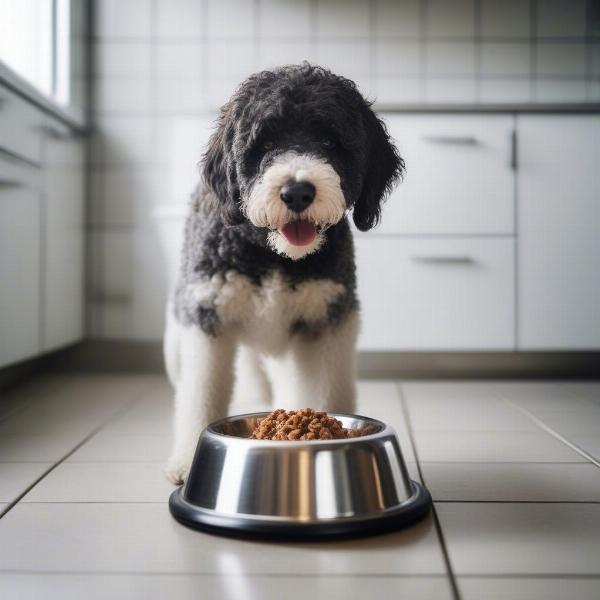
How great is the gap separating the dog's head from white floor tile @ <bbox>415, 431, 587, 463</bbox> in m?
0.67

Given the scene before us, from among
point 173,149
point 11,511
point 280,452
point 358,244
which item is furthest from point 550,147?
point 11,511

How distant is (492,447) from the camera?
189 cm

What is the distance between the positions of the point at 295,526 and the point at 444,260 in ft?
6.85

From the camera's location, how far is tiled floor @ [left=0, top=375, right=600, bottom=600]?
101cm

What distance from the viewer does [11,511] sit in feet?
4.43

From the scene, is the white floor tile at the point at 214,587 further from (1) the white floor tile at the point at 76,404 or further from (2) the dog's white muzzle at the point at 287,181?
(1) the white floor tile at the point at 76,404

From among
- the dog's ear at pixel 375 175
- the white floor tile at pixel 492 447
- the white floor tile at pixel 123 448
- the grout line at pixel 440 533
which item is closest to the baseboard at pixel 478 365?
the grout line at pixel 440 533

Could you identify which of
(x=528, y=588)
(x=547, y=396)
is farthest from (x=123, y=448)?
(x=547, y=396)

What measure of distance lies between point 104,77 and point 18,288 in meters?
1.47

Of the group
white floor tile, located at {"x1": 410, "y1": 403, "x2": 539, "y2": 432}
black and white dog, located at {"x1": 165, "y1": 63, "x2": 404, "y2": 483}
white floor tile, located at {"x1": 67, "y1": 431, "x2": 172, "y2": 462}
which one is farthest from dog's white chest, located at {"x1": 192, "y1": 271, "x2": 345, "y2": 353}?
white floor tile, located at {"x1": 410, "y1": 403, "x2": 539, "y2": 432}

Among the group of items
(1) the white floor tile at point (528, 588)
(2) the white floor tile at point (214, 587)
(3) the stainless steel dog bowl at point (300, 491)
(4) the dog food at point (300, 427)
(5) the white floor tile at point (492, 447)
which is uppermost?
(4) the dog food at point (300, 427)

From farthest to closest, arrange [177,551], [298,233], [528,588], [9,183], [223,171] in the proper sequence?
[9,183], [223,171], [298,233], [177,551], [528,588]

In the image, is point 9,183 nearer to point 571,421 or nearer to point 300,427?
point 300,427

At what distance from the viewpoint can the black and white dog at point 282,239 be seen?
1.42 metres
